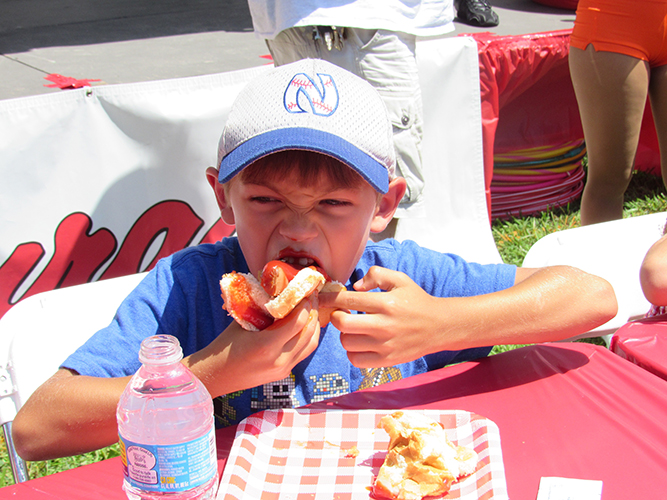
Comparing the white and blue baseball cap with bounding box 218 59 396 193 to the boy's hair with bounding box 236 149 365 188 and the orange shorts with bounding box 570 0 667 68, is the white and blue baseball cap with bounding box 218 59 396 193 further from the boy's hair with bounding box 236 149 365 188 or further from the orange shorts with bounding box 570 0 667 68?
the orange shorts with bounding box 570 0 667 68

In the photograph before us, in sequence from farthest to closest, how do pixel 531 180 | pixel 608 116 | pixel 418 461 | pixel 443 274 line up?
pixel 531 180 < pixel 608 116 < pixel 443 274 < pixel 418 461

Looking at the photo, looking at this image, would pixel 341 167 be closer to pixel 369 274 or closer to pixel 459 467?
pixel 369 274

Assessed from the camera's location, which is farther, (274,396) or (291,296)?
(274,396)

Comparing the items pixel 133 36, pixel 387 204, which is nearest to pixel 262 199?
pixel 387 204

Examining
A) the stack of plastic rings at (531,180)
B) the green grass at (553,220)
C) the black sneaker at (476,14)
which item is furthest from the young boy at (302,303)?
the black sneaker at (476,14)

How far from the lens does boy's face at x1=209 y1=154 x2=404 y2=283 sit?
4.89 ft

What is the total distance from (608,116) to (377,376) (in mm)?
2365

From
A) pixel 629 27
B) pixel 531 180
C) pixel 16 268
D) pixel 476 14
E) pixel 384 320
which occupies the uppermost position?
pixel 476 14

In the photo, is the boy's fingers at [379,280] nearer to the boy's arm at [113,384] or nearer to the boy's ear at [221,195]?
the boy's arm at [113,384]

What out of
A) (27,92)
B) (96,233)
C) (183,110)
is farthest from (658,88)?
(27,92)

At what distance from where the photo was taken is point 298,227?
1.47 metres

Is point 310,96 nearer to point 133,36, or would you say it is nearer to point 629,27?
point 629,27

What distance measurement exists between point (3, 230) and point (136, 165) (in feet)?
2.53

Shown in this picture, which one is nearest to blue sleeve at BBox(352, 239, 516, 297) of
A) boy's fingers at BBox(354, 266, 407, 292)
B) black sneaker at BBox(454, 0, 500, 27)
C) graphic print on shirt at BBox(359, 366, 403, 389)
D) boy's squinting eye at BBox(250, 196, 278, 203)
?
graphic print on shirt at BBox(359, 366, 403, 389)
